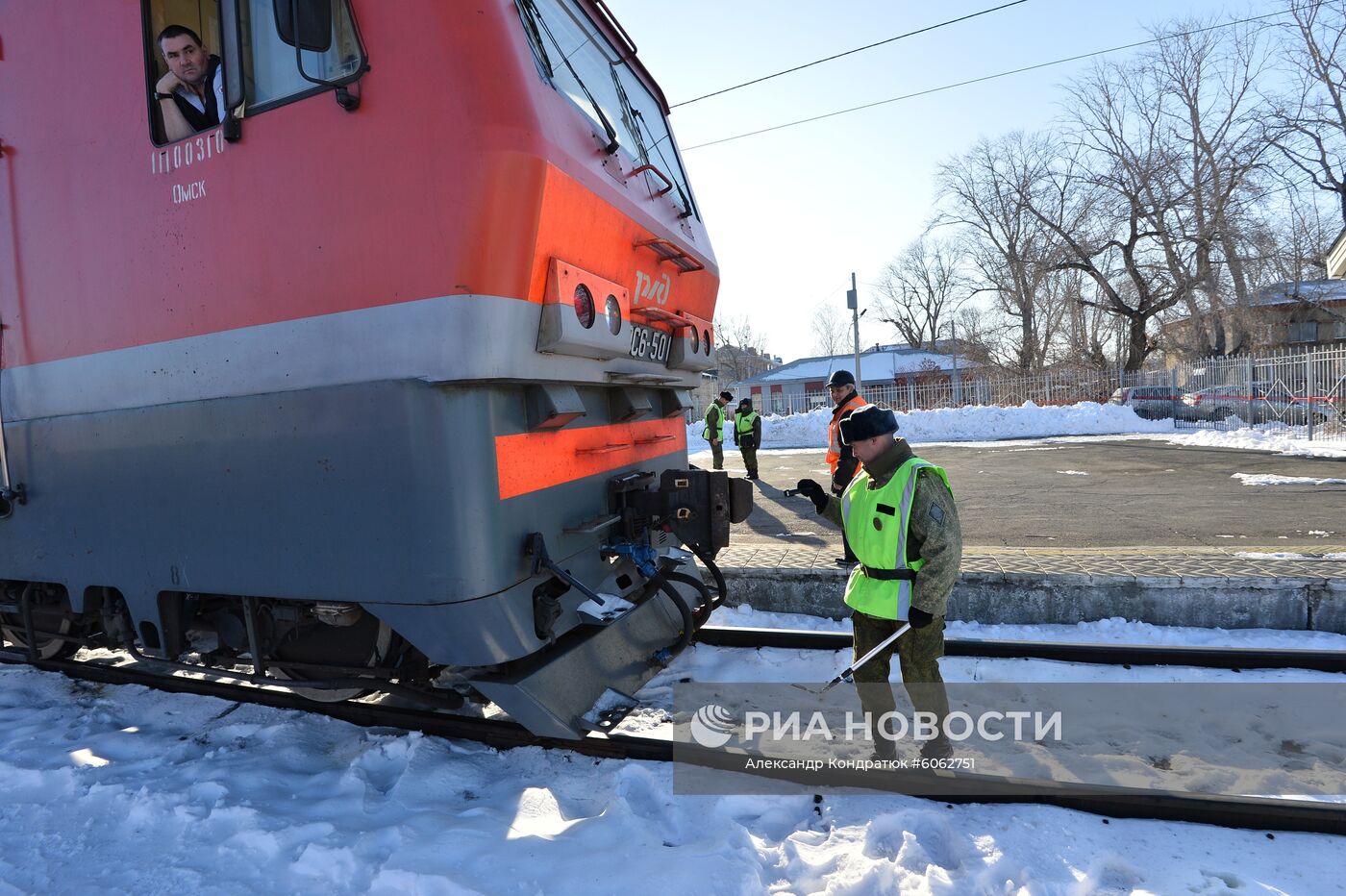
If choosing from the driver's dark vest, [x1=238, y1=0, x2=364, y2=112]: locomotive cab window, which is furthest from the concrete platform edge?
the driver's dark vest

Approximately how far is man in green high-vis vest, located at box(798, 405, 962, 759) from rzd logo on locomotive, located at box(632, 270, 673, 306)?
1172 mm

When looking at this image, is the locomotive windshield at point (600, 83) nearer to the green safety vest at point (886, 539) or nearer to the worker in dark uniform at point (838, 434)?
the green safety vest at point (886, 539)

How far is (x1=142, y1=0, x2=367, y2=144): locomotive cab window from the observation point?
256 cm

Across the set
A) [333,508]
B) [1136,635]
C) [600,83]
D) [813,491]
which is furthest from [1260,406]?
[333,508]

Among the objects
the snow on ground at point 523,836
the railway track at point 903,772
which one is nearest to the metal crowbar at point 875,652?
the railway track at point 903,772

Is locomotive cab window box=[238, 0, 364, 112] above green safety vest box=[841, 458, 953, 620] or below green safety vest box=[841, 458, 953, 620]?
above

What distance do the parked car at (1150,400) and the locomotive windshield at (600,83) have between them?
23260 millimetres

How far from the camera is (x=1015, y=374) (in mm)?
37812

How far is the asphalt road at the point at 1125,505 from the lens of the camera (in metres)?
6.83

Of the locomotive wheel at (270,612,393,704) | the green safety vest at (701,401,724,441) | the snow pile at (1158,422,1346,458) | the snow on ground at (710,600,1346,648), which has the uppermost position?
the green safety vest at (701,401,724,441)

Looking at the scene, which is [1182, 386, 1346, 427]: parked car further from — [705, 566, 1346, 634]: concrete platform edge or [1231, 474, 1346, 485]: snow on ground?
[705, 566, 1346, 634]: concrete platform edge

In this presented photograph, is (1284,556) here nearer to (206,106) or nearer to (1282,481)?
(1282,481)

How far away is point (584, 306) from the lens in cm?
305

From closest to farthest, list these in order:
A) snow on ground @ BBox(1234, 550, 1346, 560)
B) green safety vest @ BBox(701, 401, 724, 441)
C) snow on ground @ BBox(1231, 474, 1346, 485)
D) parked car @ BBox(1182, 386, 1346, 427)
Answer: snow on ground @ BBox(1234, 550, 1346, 560)
snow on ground @ BBox(1231, 474, 1346, 485)
green safety vest @ BBox(701, 401, 724, 441)
parked car @ BBox(1182, 386, 1346, 427)
